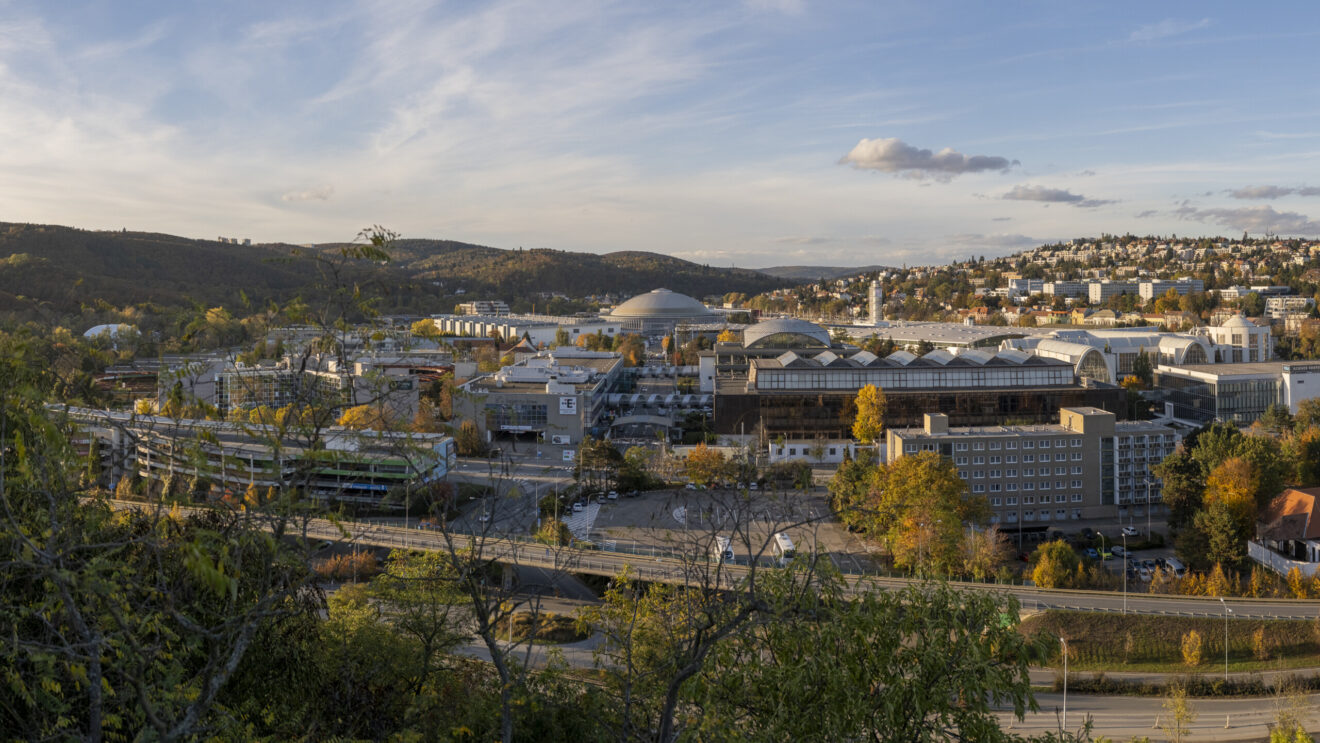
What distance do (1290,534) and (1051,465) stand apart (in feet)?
11.5

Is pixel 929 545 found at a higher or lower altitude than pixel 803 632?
lower

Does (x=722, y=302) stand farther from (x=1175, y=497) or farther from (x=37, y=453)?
(x=37, y=453)

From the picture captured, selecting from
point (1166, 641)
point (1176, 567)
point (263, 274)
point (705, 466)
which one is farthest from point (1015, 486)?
point (263, 274)

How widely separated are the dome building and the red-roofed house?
3829 cm

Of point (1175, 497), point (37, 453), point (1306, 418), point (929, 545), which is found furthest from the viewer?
point (1306, 418)

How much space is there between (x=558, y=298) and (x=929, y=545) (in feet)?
199

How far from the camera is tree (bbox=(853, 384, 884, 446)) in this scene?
59.4 feet

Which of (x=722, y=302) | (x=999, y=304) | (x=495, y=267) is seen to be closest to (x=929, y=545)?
(x=999, y=304)

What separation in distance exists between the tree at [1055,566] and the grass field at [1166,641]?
91 cm

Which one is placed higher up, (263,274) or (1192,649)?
(263,274)

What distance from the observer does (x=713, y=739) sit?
3285mm

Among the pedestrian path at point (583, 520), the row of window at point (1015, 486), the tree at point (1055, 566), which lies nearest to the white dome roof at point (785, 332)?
the row of window at point (1015, 486)

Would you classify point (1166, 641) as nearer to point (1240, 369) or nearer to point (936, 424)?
point (936, 424)

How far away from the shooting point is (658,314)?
5144cm
